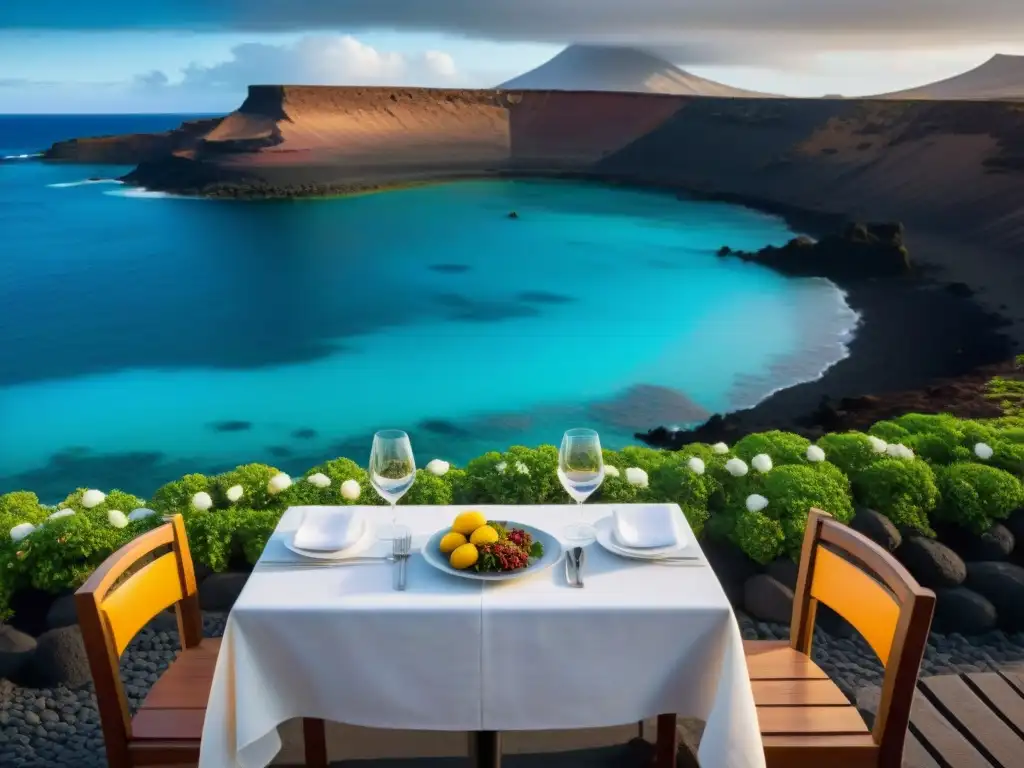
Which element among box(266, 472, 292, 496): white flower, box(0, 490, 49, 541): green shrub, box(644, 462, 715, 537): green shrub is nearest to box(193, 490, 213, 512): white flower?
box(266, 472, 292, 496): white flower

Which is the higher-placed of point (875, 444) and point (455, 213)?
point (455, 213)

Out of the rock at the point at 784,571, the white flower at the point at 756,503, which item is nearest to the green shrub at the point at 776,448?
the white flower at the point at 756,503

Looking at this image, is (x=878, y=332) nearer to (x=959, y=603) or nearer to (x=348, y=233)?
(x=959, y=603)

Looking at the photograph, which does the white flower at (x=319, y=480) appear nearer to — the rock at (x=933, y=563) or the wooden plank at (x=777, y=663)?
the wooden plank at (x=777, y=663)

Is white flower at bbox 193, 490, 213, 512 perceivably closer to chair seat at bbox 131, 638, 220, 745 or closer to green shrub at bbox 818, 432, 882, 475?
chair seat at bbox 131, 638, 220, 745

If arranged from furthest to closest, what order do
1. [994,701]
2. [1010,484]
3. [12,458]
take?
[12,458] < [1010,484] < [994,701]

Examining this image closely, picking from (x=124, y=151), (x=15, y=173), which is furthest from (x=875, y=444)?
(x=15, y=173)
